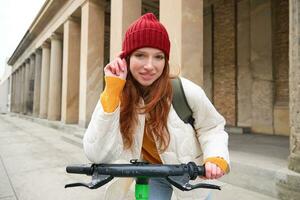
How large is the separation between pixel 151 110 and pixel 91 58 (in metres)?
9.69

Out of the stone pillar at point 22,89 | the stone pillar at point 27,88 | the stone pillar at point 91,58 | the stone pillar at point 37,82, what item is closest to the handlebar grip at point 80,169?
the stone pillar at point 91,58

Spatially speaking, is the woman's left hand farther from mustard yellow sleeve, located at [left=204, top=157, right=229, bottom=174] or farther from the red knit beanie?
the red knit beanie

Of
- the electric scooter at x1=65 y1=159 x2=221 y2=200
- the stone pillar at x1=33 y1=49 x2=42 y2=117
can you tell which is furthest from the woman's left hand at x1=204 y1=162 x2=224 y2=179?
the stone pillar at x1=33 y1=49 x2=42 y2=117

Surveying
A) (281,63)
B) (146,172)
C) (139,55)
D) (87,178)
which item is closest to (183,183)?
(146,172)

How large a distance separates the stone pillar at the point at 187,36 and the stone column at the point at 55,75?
495 inches

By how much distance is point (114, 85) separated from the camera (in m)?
1.53

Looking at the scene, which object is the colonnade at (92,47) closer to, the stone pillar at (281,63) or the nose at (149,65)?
the nose at (149,65)

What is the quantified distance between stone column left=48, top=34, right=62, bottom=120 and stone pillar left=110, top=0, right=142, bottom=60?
9.30m

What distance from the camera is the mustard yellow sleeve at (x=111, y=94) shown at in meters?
1.52

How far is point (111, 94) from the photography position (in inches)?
59.9

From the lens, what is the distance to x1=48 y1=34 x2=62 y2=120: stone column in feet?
55.4

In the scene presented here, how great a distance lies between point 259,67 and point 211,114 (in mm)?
8663

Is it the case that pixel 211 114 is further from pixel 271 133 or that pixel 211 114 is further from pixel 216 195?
pixel 271 133

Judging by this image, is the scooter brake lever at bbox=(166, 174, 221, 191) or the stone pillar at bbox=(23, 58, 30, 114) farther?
the stone pillar at bbox=(23, 58, 30, 114)
